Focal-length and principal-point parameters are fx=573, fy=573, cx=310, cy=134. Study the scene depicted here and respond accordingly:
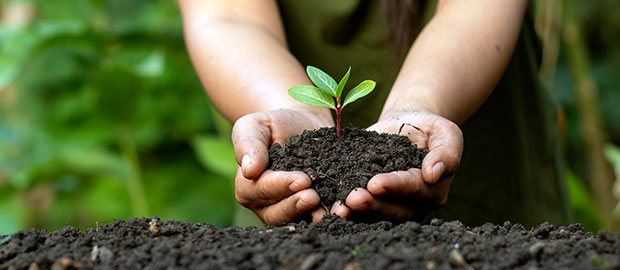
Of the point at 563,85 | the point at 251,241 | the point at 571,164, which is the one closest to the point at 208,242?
the point at 251,241

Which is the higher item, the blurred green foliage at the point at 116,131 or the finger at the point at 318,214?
the blurred green foliage at the point at 116,131

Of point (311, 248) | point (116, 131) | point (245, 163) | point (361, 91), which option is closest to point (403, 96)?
point (361, 91)

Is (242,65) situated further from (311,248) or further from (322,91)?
(311,248)

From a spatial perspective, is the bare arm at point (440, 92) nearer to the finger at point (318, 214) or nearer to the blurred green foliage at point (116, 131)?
the finger at point (318, 214)

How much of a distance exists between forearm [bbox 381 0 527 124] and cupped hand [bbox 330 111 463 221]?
14 cm

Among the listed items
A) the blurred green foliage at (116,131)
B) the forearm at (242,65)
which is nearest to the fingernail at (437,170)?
the forearm at (242,65)

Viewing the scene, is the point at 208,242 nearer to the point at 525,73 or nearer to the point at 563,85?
the point at 525,73

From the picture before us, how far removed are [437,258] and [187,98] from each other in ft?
9.16

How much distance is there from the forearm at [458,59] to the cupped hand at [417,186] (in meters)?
0.14

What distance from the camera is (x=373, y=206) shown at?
97 centimetres

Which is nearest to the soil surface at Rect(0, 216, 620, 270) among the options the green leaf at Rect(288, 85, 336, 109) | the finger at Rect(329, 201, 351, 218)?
the finger at Rect(329, 201, 351, 218)

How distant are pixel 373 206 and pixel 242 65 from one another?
0.56 meters

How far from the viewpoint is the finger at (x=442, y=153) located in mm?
980

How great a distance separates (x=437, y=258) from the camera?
0.76m
